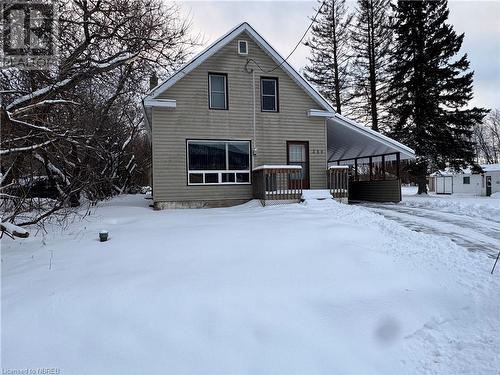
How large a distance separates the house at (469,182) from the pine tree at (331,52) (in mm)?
8807

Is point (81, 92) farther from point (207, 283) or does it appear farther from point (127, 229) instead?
point (207, 283)

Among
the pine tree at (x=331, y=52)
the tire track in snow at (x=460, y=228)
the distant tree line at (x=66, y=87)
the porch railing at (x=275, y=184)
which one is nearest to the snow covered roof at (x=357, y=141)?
the porch railing at (x=275, y=184)

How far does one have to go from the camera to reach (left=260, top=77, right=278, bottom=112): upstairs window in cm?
1252

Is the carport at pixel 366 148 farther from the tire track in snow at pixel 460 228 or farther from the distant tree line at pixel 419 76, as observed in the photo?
the distant tree line at pixel 419 76

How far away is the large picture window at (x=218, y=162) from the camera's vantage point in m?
11.7

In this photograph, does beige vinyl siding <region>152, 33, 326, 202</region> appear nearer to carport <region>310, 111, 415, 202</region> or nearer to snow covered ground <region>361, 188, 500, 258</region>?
carport <region>310, 111, 415, 202</region>

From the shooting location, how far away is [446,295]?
402 centimetres

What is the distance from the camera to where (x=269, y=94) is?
12602 millimetres

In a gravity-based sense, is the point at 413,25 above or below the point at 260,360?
above

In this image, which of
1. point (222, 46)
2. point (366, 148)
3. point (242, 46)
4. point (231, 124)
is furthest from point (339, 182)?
point (222, 46)

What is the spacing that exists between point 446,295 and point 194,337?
305cm

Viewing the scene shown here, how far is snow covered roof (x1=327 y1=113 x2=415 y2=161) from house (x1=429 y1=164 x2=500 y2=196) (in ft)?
26.5

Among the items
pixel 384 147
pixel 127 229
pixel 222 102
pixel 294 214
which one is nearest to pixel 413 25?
pixel 384 147

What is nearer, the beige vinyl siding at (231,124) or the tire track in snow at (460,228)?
the tire track in snow at (460,228)
